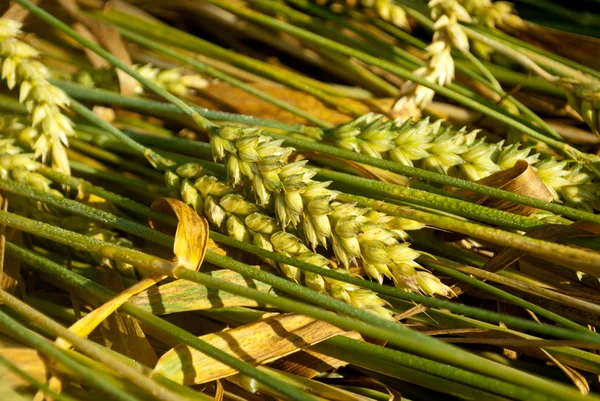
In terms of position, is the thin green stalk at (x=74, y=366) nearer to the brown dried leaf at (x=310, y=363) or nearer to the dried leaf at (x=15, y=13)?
the brown dried leaf at (x=310, y=363)

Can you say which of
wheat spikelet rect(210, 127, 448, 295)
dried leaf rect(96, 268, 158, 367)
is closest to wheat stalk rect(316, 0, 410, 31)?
wheat spikelet rect(210, 127, 448, 295)

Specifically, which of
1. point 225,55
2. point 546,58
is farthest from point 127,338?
point 546,58

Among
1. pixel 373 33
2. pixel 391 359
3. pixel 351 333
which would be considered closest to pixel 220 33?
pixel 373 33

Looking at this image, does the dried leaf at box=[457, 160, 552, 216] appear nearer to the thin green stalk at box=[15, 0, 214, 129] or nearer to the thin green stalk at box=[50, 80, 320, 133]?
the thin green stalk at box=[50, 80, 320, 133]

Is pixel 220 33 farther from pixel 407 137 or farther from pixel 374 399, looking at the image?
pixel 374 399

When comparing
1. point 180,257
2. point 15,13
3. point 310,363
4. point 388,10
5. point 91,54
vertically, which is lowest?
point 310,363

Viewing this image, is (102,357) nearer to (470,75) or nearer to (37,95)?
(37,95)
